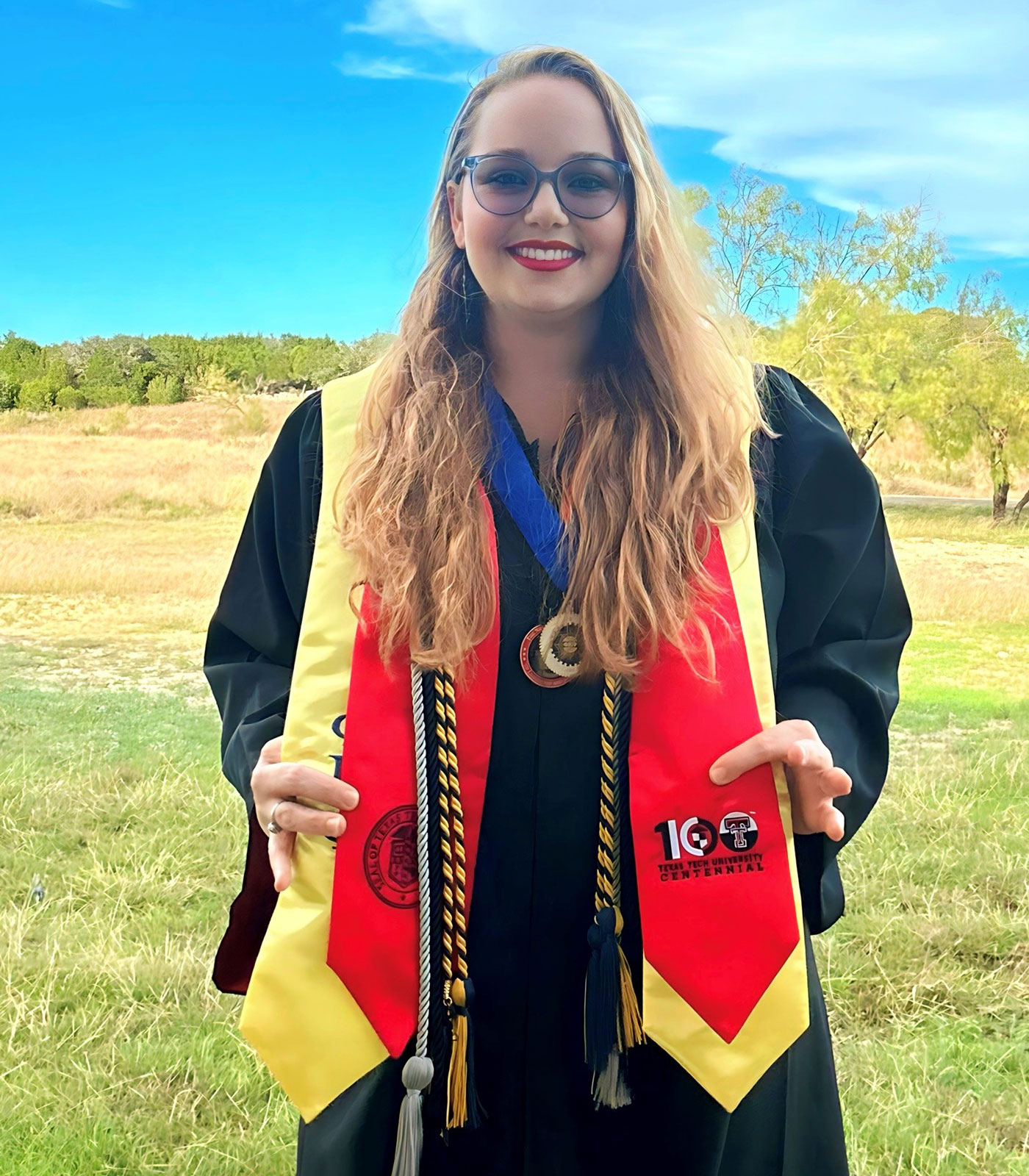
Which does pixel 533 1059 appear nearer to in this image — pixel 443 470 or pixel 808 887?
pixel 808 887

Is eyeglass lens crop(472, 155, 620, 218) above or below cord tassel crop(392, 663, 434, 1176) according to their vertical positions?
above

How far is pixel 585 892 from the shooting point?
1.13 metres

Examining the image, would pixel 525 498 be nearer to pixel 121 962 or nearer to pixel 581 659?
pixel 581 659

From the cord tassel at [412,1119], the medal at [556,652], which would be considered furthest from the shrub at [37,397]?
the cord tassel at [412,1119]

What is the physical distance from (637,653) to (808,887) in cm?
35

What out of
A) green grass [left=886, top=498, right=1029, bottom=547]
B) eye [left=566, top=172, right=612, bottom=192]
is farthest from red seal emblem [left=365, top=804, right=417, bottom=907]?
green grass [left=886, top=498, right=1029, bottom=547]

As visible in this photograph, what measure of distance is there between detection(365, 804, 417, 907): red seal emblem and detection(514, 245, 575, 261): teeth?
2.11 feet

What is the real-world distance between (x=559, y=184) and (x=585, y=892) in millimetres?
798

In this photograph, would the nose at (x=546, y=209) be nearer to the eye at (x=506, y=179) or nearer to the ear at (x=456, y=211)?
the eye at (x=506, y=179)

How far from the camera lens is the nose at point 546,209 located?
1141mm

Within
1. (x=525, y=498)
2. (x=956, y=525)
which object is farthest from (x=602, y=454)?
(x=956, y=525)

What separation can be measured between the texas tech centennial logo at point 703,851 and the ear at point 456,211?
2.51 ft

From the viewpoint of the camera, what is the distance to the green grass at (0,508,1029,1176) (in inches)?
89.7

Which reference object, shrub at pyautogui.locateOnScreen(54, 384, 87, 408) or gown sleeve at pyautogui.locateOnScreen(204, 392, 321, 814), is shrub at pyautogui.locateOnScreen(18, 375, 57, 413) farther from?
gown sleeve at pyautogui.locateOnScreen(204, 392, 321, 814)
